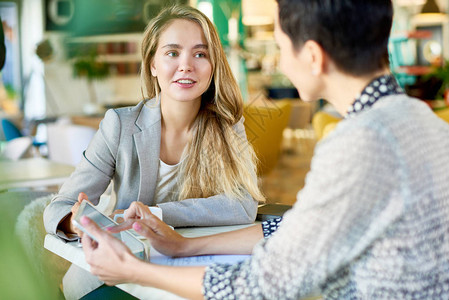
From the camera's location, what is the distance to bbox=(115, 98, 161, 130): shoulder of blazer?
1.71 meters

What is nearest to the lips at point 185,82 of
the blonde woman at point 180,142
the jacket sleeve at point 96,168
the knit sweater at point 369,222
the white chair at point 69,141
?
the blonde woman at point 180,142

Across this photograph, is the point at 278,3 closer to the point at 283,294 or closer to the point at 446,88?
the point at 283,294

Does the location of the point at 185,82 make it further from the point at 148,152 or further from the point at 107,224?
the point at 107,224

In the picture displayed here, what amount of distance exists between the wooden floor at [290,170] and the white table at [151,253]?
2.78 meters

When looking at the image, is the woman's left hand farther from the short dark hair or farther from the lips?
the lips

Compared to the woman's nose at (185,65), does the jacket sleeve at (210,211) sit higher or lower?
lower

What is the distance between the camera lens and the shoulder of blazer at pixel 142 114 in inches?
67.3

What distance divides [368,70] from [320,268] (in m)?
0.33

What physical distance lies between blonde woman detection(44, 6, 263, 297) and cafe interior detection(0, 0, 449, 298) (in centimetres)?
30

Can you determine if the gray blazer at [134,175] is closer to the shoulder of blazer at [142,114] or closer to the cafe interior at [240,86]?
the shoulder of blazer at [142,114]

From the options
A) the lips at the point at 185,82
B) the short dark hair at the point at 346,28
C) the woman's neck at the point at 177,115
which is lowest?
the woman's neck at the point at 177,115

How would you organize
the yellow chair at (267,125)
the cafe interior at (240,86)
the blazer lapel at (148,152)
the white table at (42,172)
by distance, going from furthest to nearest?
the yellow chair at (267,125) < the cafe interior at (240,86) < the white table at (42,172) < the blazer lapel at (148,152)

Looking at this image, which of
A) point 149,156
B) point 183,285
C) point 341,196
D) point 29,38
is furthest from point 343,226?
point 29,38

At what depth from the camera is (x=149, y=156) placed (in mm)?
1688
